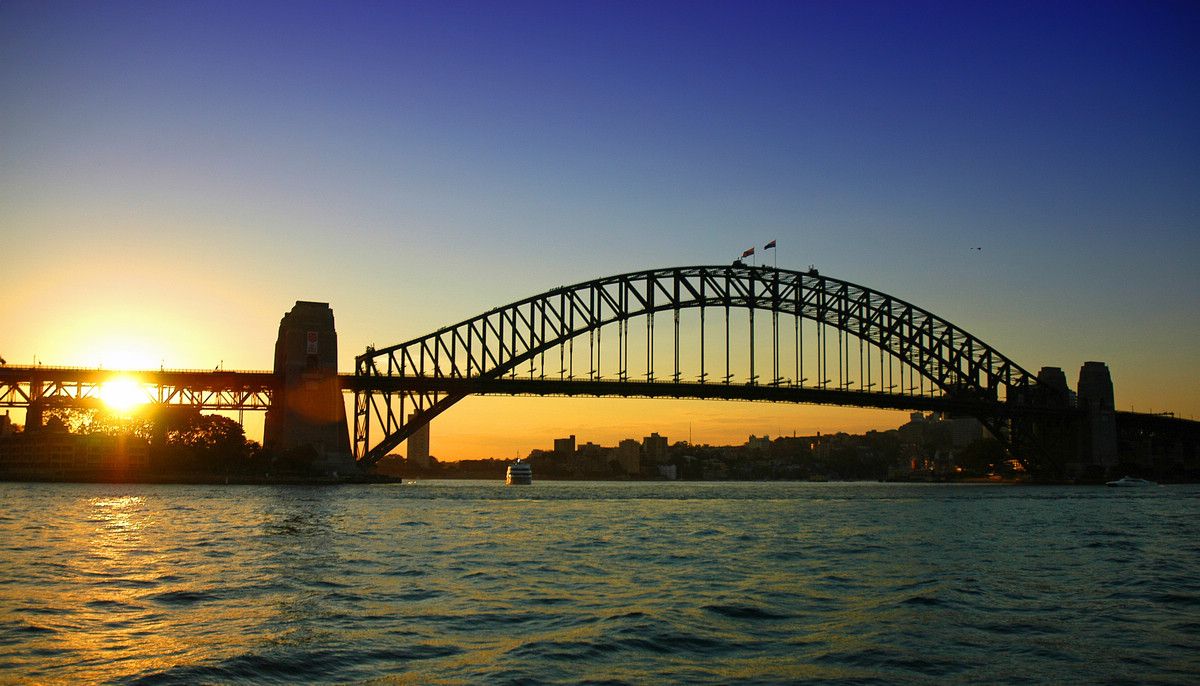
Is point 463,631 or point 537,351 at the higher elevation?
point 537,351

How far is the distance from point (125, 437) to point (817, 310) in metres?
70.3

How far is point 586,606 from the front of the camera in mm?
19531

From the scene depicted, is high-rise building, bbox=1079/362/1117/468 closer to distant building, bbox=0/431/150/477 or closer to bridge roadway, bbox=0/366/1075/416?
bridge roadway, bbox=0/366/1075/416

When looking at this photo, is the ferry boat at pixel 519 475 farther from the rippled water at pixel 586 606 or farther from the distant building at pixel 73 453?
the rippled water at pixel 586 606

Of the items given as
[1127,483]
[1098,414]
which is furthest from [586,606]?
[1098,414]

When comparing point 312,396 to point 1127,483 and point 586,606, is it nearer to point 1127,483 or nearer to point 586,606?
point 586,606

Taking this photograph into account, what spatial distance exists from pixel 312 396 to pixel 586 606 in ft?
255

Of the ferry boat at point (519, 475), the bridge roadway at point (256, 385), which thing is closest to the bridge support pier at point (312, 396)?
the bridge roadway at point (256, 385)

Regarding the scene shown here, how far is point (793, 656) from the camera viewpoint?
15172mm

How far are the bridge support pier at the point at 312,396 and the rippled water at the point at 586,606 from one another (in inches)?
2138

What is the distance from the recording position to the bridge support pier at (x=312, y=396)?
304 ft

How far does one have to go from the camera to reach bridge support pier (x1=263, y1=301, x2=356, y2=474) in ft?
304

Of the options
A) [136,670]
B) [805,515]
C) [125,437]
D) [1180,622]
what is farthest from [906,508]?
[125,437]

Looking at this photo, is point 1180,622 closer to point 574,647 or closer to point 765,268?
point 574,647
